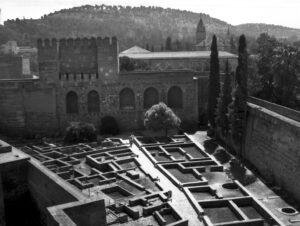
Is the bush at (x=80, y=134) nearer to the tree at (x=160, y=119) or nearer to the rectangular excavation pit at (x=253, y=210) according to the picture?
the tree at (x=160, y=119)

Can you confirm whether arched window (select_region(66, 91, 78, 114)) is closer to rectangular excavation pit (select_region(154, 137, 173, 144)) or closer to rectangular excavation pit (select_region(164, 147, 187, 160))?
rectangular excavation pit (select_region(154, 137, 173, 144))

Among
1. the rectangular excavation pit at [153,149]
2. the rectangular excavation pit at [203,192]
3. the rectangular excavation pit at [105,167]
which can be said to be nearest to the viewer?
the rectangular excavation pit at [203,192]

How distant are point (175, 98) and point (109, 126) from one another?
21.0 feet

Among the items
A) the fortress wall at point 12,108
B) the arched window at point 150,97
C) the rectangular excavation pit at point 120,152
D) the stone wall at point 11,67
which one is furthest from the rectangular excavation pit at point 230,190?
the stone wall at point 11,67

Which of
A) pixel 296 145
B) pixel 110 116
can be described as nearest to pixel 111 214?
pixel 296 145

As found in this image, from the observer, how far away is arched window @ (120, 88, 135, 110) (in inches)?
1463

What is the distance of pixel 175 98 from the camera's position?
3791cm

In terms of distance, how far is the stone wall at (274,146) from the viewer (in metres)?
22.1

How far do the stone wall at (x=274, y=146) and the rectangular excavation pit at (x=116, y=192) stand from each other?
8312 millimetres

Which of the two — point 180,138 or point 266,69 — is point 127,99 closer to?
point 180,138

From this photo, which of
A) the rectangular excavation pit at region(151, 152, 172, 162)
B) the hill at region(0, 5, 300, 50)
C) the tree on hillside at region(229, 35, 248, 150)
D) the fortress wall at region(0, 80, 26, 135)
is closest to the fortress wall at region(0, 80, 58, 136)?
the fortress wall at region(0, 80, 26, 135)

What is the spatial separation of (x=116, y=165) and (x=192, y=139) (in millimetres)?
8260

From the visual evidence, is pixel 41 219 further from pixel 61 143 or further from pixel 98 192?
pixel 61 143

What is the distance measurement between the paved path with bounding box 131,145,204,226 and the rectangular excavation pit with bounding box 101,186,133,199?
84.1 inches
